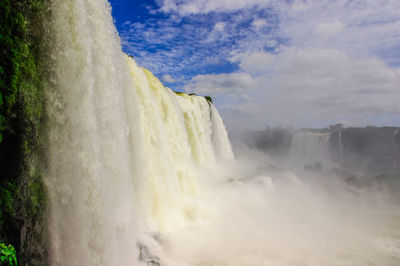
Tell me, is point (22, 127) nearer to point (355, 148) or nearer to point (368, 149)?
point (368, 149)

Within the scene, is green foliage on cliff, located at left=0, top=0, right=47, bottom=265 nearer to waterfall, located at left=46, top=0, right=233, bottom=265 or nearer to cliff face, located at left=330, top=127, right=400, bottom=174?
waterfall, located at left=46, top=0, right=233, bottom=265

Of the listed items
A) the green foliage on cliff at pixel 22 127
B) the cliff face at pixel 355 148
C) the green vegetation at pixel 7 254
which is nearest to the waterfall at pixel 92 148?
the green foliage on cliff at pixel 22 127

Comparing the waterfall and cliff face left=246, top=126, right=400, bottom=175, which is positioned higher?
cliff face left=246, top=126, right=400, bottom=175

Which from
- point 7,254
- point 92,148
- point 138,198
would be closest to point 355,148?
point 138,198

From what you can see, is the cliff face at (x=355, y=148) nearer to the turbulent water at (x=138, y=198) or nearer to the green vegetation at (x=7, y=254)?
the turbulent water at (x=138, y=198)

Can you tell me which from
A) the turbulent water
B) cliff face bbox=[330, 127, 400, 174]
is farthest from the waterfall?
cliff face bbox=[330, 127, 400, 174]
